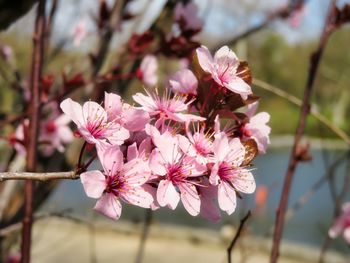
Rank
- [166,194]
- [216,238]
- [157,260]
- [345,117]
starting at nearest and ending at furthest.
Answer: [166,194] < [157,260] < [216,238] < [345,117]

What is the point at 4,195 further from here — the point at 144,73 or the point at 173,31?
the point at 173,31

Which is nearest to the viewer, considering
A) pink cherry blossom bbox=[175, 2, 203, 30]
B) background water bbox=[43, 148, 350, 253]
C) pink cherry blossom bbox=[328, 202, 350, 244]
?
pink cherry blossom bbox=[175, 2, 203, 30]

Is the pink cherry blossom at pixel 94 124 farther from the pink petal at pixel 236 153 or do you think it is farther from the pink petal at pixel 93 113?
the pink petal at pixel 236 153

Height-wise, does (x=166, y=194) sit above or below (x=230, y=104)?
below

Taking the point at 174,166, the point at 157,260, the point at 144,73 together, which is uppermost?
the point at 144,73

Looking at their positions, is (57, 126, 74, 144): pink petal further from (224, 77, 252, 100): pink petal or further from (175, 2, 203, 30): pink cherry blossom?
(224, 77, 252, 100): pink petal

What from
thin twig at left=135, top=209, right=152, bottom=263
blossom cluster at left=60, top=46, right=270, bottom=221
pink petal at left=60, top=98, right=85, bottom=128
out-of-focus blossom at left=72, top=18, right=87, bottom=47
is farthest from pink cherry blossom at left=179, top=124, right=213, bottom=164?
out-of-focus blossom at left=72, top=18, right=87, bottom=47

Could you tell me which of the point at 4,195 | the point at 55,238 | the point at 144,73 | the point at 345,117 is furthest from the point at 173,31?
the point at 345,117
